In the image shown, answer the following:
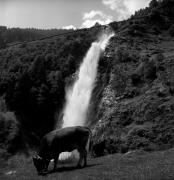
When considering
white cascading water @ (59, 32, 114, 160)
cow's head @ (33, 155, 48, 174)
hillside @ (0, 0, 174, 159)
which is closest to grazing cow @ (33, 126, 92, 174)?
cow's head @ (33, 155, 48, 174)

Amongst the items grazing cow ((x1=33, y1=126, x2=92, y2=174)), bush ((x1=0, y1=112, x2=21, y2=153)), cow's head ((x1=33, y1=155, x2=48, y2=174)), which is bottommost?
bush ((x1=0, y1=112, x2=21, y2=153))

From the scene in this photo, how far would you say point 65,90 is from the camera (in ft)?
194

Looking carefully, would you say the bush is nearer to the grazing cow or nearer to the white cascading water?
the white cascading water

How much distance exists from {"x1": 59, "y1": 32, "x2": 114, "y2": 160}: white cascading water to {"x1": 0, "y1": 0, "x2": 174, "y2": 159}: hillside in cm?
165

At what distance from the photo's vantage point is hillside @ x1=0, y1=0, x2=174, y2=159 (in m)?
33.8

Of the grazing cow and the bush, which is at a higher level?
the grazing cow

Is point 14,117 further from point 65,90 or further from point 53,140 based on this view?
point 53,140

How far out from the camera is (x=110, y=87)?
45281mm

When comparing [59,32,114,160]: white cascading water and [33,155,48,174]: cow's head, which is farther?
[59,32,114,160]: white cascading water

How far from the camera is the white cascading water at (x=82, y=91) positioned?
49344 millimetres

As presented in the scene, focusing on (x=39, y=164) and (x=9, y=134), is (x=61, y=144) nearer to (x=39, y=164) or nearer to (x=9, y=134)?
Answer: (x=39, y=164)

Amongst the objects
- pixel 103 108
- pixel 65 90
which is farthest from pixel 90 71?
pixel 103 108

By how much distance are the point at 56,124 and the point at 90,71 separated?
32.2 feet

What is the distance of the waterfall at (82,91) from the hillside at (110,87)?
5.40ft
